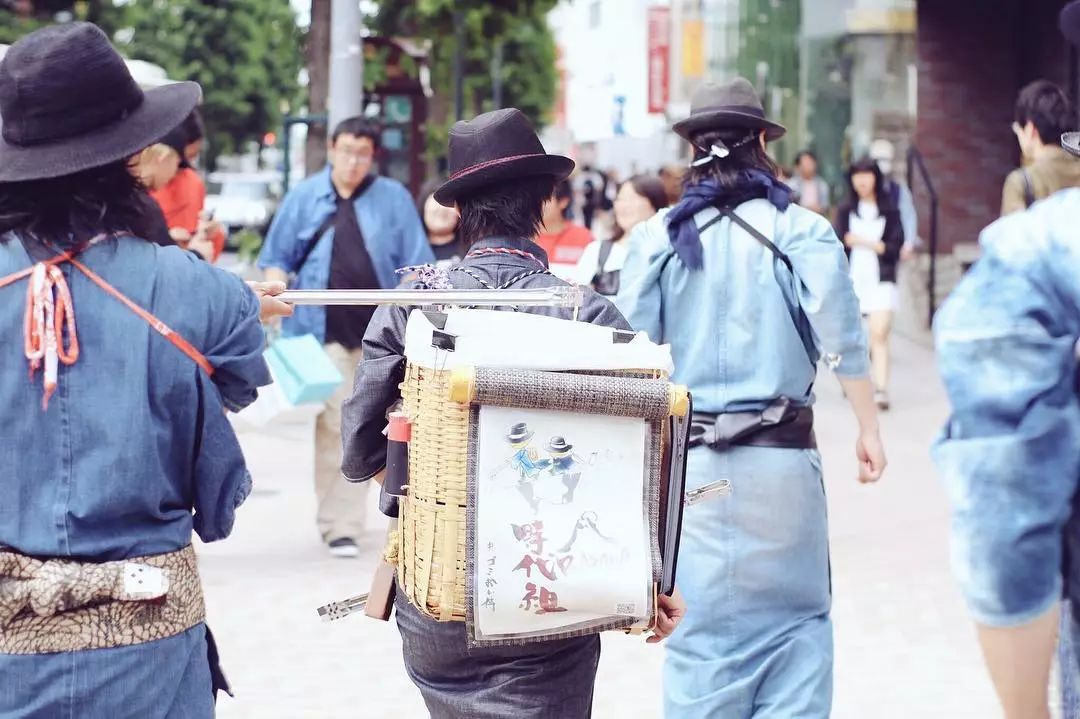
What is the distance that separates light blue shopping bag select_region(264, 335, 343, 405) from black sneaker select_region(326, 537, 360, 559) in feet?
4.77

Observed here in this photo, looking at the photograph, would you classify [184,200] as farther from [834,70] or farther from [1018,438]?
[834,70]

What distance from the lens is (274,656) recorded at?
21.4 feet

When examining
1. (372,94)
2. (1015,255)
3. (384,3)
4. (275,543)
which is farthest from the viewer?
(384,3)

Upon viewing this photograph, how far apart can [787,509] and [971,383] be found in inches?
96.8

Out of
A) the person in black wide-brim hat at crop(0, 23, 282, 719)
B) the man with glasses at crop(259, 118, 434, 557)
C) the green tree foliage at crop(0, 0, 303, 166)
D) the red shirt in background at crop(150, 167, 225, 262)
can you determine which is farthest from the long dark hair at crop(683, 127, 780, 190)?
the green tree foliage at crop(0, 0, 303, 166)

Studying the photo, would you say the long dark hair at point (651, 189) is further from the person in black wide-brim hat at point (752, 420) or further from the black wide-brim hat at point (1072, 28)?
the black wide-brim hat at point (1072, 28)

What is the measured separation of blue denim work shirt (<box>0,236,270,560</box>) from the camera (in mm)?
2961

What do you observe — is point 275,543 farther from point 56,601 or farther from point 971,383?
point 971,383

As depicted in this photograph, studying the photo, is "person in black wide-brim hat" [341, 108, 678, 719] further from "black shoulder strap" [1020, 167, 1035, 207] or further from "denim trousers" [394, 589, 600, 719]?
"black shoulder strap" [1020, 167, 1035, 207]

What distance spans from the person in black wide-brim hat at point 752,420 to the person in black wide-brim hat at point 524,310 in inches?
41.7

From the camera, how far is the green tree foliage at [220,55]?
4538 cm

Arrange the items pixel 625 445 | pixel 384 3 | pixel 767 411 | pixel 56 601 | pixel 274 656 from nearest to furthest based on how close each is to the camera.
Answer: pixel 56 601 → pixel 625 445 → pixel 767 411 → pixel 274 656 → pixel 384 3

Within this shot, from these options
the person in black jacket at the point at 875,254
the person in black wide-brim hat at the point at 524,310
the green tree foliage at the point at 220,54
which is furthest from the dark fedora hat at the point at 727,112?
the green tree foliage at the point at 220,54

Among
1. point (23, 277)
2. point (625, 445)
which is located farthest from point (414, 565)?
point (23, 277)
